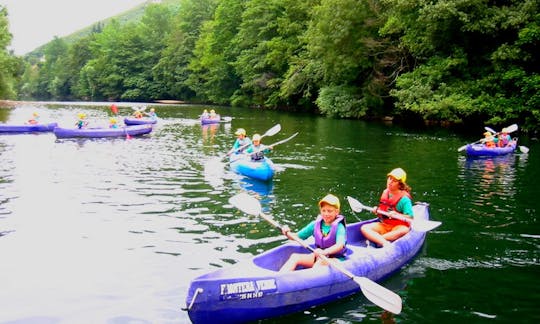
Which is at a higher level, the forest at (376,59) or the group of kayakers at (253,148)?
the forest at (376,59)

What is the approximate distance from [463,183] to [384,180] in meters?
1.99

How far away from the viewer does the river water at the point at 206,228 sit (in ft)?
20.7

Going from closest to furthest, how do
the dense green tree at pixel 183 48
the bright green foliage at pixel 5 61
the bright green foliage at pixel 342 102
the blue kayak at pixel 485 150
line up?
the blue kayak at pixel 485 150 → the bright green foliage at pixel 342 102 → the bright green foliage at pixel 5 61 → the dense green tree at pixel 183 48

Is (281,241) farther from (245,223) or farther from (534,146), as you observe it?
(534,146)

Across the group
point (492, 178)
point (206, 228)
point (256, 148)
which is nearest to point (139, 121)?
point (256, 148)

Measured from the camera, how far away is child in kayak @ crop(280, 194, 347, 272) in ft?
21.0

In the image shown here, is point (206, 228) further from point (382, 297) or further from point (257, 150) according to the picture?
point (257, 150)

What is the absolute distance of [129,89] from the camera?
74250 millimetres

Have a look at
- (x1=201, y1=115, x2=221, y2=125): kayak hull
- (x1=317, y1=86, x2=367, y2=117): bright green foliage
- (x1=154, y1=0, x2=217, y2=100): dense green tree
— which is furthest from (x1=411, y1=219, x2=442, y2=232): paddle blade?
(x1=154, y1=0, x2=217, y2=100): dense green tree

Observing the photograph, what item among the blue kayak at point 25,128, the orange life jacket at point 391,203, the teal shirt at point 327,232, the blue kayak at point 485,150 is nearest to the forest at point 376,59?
the blue kayak at point 485,150

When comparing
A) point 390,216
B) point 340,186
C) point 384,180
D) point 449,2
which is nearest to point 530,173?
point 384,180

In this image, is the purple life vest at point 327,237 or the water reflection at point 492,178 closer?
the purple life vest at point 327,237

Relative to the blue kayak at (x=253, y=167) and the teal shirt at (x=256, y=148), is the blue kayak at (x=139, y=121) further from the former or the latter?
the blue kayak at (x=253, y=167)

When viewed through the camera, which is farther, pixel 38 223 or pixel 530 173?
pixel 530 173
